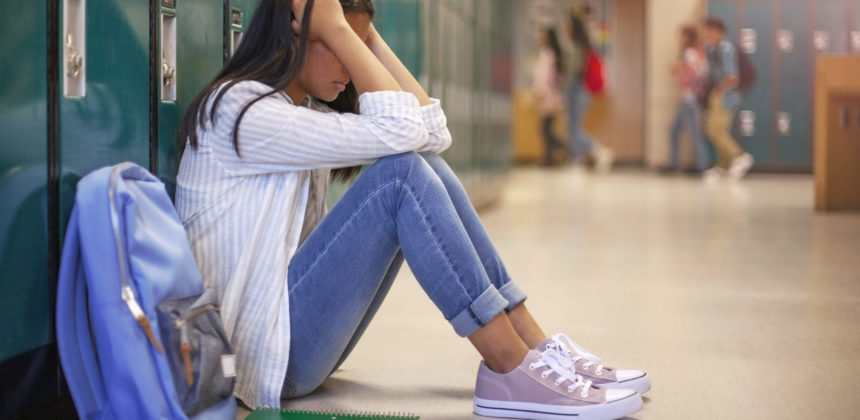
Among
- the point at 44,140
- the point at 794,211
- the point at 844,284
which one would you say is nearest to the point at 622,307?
the point at 844,284

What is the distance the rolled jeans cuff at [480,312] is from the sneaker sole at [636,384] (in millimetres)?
381

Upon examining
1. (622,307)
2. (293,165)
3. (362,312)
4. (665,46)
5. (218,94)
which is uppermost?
(665,46)

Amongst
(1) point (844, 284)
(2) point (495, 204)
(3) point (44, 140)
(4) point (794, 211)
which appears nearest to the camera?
(3) point (44, 140)

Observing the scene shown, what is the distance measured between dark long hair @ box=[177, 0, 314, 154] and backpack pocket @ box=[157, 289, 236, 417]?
376 millimetres

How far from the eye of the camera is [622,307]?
3342 millimetres

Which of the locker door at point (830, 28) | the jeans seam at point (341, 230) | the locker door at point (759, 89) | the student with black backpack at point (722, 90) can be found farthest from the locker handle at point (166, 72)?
the locker door at point (830, 28)

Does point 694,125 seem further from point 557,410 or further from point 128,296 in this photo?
point 128,296

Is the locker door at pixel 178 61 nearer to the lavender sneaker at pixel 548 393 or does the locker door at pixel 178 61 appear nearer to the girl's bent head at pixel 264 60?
the girl's bent head at pixel 264 60

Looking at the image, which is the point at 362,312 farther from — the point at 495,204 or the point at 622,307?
the point at 495,204

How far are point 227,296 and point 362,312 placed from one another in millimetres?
272

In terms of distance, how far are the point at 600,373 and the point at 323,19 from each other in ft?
3.05

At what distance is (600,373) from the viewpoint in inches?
82.8

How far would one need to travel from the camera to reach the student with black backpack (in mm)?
11141

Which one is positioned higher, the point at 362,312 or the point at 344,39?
the point at 344,39
